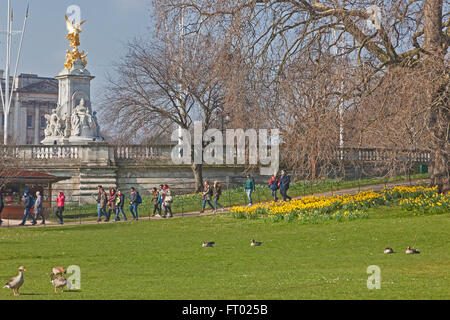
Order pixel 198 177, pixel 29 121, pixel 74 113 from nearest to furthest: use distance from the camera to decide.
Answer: pixel 198 177 < pixel 74 113 < pixel 29 121

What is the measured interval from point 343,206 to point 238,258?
9.81 m

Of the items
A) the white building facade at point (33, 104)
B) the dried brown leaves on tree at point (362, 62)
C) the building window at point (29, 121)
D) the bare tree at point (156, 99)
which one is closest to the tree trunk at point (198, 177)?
the bare tree at point (156, 99)

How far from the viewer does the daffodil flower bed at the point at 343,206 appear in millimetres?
28000

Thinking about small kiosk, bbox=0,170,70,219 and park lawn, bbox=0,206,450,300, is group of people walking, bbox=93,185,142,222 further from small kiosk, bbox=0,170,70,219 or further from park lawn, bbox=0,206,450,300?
small kiosk, bbox=0,170,70,219

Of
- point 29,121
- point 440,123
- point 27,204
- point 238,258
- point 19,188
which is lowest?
point 238,258

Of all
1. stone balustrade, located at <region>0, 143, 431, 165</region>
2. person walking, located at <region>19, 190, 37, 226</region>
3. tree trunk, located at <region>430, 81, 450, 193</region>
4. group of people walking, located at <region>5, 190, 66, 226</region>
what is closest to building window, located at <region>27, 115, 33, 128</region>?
stone balustrade, located at <region>0, 143, 431, 165</region>

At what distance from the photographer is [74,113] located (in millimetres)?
50375

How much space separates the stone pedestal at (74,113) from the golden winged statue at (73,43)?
1.04 ft

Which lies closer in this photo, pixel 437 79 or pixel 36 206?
pixel 437 79

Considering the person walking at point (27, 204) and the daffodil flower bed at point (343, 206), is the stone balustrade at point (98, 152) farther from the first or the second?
the daffodil flower bed at point (343, 206)

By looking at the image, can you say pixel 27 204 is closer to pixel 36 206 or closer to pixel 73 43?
pixel 36 206

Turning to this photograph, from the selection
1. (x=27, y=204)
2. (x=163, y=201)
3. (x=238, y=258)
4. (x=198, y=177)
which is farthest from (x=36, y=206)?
(x=238, y=258)

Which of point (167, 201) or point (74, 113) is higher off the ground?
point (74, 113)
